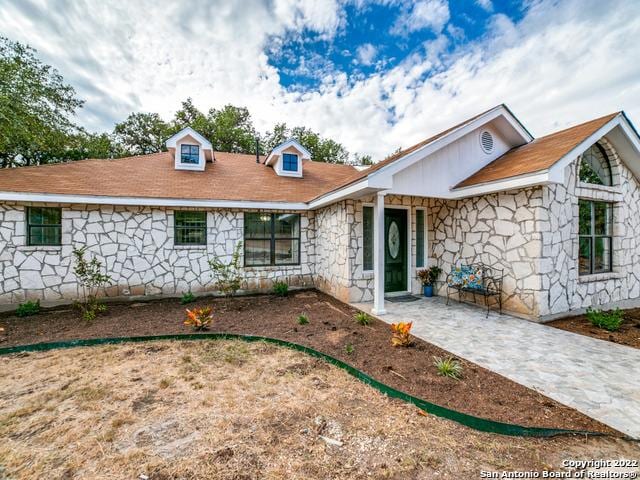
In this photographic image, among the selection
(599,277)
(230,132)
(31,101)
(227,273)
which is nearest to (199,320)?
(227,273)

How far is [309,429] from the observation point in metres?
2.52

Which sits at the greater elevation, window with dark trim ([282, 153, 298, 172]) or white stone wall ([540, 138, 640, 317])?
window with dark trim ([282, 153, 298, 172])

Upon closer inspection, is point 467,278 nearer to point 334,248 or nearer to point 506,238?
point 506,238

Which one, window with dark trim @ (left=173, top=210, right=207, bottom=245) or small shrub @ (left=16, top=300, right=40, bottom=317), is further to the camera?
window with dark trim @ (left=173, top=210, right=207, bottom=245)

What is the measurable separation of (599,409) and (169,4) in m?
10.8

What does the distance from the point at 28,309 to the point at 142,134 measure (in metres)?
16.7

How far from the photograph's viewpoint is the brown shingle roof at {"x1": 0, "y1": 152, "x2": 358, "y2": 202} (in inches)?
281

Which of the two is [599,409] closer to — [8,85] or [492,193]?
[492,193]

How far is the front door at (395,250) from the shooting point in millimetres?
7852

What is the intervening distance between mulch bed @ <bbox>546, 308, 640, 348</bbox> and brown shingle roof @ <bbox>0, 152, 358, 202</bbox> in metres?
6.21

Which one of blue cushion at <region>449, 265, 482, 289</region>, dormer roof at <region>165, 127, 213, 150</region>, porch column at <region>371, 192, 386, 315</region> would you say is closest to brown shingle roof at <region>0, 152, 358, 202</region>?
dormer roof at <region>165, 127, 213, 150</region>

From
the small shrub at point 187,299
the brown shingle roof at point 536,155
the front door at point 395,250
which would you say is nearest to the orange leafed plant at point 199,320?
the small shrub at point 187,299

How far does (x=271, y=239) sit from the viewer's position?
347 inches

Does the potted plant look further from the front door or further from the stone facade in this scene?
the front door
